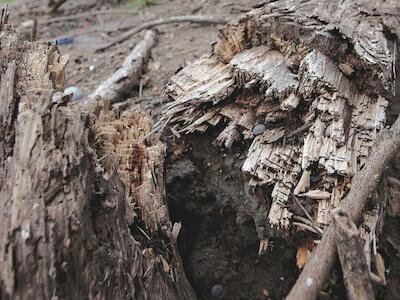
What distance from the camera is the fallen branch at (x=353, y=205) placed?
61.2 inches

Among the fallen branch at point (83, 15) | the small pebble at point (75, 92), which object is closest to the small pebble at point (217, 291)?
the small pebble at point (75, 92)

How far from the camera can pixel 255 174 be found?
6.62 feet

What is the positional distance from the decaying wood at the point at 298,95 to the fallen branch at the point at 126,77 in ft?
3.04

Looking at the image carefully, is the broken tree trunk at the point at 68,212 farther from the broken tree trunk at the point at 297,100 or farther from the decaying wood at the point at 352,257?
the decaying wood at the point at 352,257

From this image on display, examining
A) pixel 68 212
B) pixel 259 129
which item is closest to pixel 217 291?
pixel 259 129

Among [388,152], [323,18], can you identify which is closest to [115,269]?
[388,152]

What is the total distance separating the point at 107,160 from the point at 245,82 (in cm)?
72

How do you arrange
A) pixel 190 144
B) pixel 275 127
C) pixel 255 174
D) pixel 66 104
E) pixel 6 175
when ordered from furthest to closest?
pixel 190 144 < pixel 275 127 < pixel 255 174 < pixel 66 104 < pixel 6 175

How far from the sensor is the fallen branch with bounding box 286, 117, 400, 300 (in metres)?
1.55

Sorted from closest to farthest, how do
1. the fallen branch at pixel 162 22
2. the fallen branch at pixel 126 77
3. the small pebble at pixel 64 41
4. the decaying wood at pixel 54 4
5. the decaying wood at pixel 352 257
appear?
the decaying wood at pixel 352 257 < the fallen branch at pixel 126 77 < the fallen branch at pixel 162 22 < the small pebble at pixel 64 41 < the decaying wood at pixel 54 4

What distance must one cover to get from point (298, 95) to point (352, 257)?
77 centimetres

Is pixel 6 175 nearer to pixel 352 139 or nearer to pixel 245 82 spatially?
pixel 245 82

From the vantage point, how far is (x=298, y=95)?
2.05 meters

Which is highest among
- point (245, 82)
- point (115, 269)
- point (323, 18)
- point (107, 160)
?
point (323, 18)
